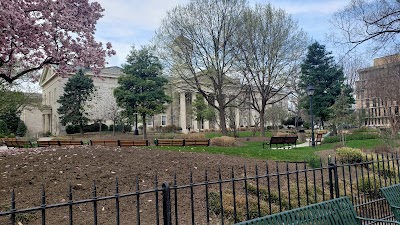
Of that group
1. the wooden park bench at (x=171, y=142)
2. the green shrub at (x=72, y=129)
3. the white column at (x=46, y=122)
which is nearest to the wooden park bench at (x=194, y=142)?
the wooden park bench at (x=171, y=142)

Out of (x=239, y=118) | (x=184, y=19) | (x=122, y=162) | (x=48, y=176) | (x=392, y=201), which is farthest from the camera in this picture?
(x=239, y=118)

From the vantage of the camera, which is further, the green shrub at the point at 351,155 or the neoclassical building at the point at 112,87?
the neoclassical building at the point at 112,87

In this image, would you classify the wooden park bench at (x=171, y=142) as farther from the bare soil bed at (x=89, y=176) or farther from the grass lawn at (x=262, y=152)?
the bare soil bed at (x=89, y=176)

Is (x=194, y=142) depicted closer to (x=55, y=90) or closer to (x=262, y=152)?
(x=262, y=152)

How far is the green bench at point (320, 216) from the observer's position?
349cm

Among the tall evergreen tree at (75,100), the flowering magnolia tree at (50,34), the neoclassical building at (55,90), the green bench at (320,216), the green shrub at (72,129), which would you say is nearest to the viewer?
the green bench at (320,216)

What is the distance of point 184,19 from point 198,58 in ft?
11.4

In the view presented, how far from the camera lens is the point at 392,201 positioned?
4.65 meters

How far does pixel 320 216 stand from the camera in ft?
12.9

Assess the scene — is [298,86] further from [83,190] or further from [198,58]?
[83,190]

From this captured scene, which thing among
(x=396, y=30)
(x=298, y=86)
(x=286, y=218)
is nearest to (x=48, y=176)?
(x=286, y=218)

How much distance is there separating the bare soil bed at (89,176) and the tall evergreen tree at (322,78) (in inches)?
1053

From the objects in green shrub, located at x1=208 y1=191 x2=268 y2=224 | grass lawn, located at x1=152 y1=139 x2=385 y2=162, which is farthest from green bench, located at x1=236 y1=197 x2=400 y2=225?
grass lawn, located at x1=152 y1=139 x2=385 y2=162

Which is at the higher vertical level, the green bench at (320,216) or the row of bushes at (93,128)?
the row of bushes at (93,128)
